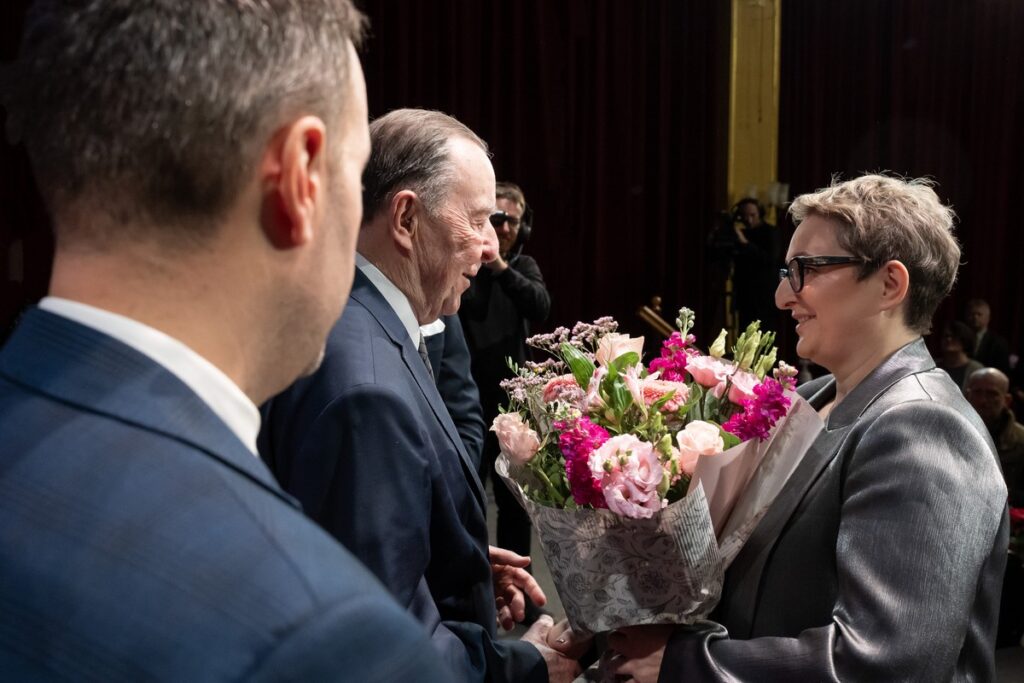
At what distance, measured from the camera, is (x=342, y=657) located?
536 mm

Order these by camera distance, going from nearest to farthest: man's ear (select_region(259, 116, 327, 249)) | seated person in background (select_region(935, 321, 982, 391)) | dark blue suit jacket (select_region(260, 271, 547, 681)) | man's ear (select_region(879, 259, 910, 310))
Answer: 1. man's ear (select_region(259, 116, 327, 249))
2. dark blue suit jacket (select_region(260, 271, 547, 681))
3. man's ear (select_region(879, 259, 910, 310))
4. seated person in background (select_region(935, 321, 982, 391))

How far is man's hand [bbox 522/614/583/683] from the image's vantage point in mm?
1577

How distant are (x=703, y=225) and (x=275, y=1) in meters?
7.82

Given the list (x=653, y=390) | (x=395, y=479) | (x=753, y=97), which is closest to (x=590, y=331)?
(x=653, y=390)

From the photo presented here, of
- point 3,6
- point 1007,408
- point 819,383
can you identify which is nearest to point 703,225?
point 1007,408

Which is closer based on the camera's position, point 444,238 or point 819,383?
point 444,238

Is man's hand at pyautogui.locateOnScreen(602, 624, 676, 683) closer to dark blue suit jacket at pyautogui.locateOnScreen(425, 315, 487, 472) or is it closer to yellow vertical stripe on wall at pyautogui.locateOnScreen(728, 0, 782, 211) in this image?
dark blue suit jacket at pyautogui.locateOnScreen(425, 315, 487, 472)

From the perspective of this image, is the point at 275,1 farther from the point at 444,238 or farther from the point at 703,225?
the point at 703,225

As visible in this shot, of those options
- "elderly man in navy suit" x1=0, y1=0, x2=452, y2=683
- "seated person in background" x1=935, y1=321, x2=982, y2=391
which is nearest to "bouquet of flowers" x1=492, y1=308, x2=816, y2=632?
"elderly man in navy suit" x1=0, y1=0, x2=452, y2=683

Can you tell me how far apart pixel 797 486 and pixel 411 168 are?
75 cm

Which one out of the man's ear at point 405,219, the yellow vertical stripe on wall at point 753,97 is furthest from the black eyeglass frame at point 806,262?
the yellow vertical stripe on wall at point 753,97

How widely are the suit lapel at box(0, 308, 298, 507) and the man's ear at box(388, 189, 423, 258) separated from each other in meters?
0.97

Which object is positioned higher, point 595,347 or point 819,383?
point 595,347

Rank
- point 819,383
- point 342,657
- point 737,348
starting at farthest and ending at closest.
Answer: point 819,383, point 737,348, point 342,657
